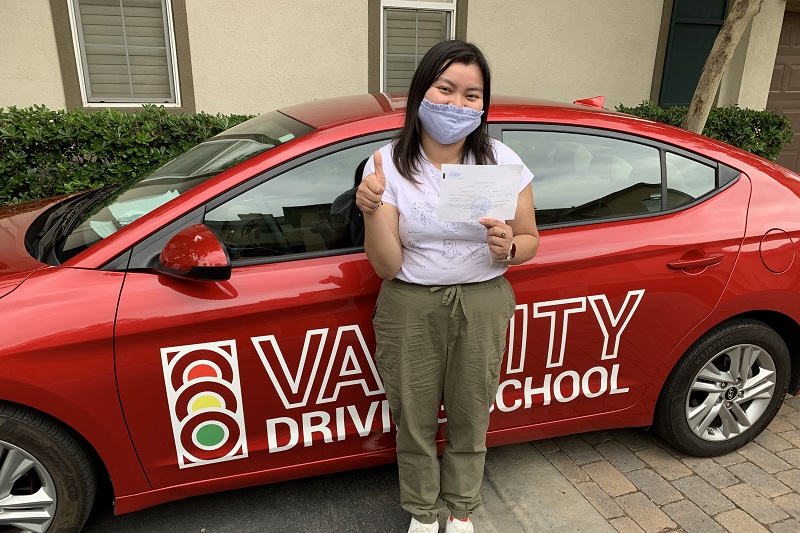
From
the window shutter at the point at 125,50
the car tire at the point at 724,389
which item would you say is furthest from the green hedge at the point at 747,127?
the window shutter at the point at 125,50

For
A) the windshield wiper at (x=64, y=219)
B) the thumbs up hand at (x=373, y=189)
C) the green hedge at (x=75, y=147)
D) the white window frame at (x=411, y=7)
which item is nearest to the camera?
the thumbs up hand at (x=373, y=189)

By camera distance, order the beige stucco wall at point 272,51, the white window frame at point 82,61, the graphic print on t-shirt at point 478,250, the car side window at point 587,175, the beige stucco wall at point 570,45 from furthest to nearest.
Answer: the beige stucco wall at point 570,45 → the beige stucco wall at point 272,51 → the white window frame at point 82,61 → the car side window at point 587,175 → the graphic print on t-shirt at point 478,250

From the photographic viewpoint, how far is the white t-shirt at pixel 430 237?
1874 millimetres

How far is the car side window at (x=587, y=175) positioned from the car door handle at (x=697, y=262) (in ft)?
0.80

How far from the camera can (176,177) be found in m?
2.45

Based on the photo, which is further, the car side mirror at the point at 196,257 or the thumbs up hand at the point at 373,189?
the car side mirror at the point at 196,257

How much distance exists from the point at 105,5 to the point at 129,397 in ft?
15.9

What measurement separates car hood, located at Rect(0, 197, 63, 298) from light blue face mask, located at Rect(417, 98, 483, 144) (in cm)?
138

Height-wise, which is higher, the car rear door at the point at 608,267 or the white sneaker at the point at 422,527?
the car rear door at the point at 608,267

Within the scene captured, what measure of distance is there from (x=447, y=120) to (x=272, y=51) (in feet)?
15.1

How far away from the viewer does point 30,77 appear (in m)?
5.34

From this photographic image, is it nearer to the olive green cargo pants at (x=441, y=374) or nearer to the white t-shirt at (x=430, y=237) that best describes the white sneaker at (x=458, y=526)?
the olive green cargo pants at (x=441, y=374)

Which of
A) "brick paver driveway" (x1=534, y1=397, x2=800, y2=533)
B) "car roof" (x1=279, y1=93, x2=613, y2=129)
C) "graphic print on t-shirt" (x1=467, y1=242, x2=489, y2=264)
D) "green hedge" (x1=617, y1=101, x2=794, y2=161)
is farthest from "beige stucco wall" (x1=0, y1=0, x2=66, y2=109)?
"green hedge" (x1=617, y1=101, x2=794, y2=161)

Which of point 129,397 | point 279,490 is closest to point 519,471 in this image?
point 279,490
